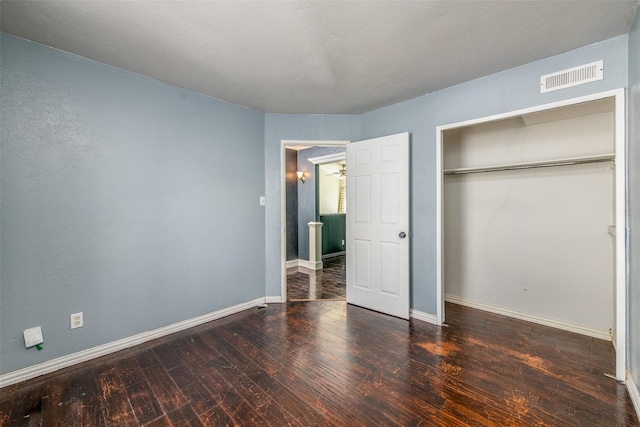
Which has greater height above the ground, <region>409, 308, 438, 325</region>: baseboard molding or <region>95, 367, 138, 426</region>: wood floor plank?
<region>409, 308, 438, 325</region>: baseboard molding

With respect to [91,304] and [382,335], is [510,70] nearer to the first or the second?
[382,335]

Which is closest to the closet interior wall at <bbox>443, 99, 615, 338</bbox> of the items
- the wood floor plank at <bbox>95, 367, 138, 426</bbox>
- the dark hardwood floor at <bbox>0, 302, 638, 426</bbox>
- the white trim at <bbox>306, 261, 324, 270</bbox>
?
the dark hardwood floor at <bbox>0, 302, 638, 426</bbox>

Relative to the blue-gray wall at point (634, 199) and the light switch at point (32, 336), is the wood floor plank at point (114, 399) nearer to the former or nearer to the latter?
the light switch at point (32, 336)

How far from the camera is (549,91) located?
7.50ft

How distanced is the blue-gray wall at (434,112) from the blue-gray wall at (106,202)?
198 centimetres

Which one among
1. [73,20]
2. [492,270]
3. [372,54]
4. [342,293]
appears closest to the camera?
[73,20]

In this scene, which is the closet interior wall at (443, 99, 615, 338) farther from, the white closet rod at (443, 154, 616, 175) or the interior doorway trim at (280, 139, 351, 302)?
the interior doorway trim at (280, 139, 351, 302)

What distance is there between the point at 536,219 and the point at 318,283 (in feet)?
10.00

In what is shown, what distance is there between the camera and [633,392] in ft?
5.87

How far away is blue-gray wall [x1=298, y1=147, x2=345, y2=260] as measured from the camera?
5773mm

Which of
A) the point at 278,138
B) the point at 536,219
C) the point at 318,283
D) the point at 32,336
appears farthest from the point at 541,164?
the point at 32,336

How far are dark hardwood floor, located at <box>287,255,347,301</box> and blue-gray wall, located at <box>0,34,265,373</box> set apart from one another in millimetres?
1057

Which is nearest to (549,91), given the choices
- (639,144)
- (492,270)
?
(639,144)

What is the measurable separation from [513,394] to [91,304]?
325 cm
